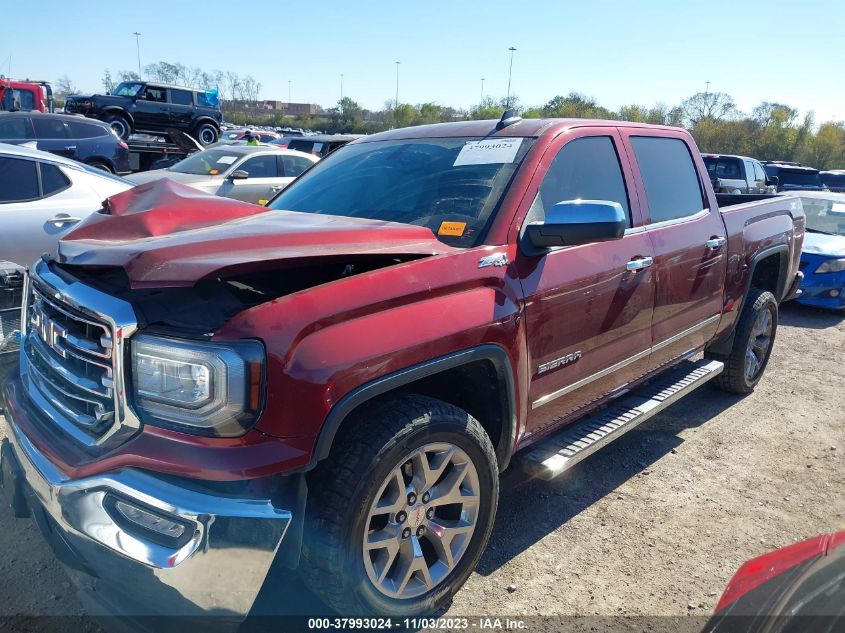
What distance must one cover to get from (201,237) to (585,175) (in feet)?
6.76

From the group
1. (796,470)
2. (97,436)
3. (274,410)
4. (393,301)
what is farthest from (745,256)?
(97,436)

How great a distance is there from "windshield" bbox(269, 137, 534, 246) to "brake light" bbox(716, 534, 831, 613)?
5.20ft

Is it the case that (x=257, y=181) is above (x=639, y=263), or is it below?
below

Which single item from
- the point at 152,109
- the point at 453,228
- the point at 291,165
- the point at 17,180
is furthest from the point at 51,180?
the point at 152,109

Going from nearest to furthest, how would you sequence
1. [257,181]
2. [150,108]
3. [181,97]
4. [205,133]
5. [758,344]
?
[758,344], [257,181], [150,108], [181,97], [205,133]

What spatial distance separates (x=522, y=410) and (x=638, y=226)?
4.65 ft

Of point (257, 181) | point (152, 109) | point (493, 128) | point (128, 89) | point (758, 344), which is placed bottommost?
point (758, 344)

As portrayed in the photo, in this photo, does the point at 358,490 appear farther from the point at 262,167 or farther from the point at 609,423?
the point at 262,167

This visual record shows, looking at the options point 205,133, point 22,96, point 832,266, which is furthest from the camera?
point 205,133

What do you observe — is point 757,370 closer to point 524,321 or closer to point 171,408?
point 524,321

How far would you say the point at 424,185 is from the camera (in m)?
Result: 3.26

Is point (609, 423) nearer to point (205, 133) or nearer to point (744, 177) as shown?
point (744, 177)

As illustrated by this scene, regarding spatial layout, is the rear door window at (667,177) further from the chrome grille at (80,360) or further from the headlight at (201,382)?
the chrome grille at (80,360)

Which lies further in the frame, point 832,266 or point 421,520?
point 832,266
